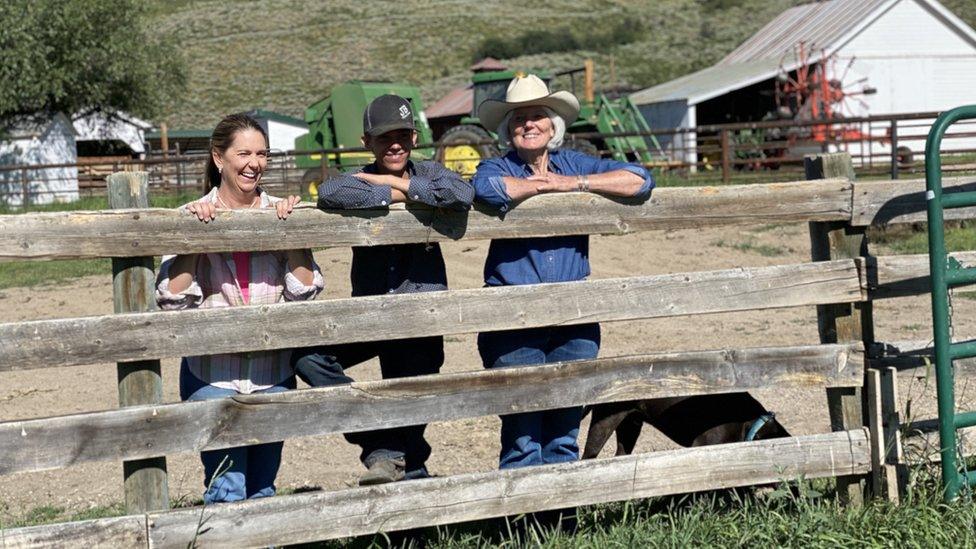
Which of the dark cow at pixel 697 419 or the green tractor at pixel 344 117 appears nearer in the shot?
the dark cow at pixel 697 419

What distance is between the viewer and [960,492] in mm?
4488

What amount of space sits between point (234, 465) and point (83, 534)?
1.81 ft

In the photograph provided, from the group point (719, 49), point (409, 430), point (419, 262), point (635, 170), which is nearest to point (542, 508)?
point (409, 430)

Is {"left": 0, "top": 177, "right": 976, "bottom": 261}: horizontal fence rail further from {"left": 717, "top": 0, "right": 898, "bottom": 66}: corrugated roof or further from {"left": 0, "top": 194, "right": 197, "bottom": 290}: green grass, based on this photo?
{"left": 717, "top": 0, "right": 898, "bottom": 66}: corrugated roof

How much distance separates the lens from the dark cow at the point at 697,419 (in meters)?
4.98

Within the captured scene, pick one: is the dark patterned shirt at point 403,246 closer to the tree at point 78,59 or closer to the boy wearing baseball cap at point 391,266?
the boy wearing baseball cap at point 391,266

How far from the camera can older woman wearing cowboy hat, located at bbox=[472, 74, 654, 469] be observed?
14.3 ft

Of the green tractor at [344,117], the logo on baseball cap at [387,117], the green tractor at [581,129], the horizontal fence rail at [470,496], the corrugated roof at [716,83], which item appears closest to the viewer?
the horizontal fence rail at [470,496]

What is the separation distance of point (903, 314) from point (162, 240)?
27.5ft

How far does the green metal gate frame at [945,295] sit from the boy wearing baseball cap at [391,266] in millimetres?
1713

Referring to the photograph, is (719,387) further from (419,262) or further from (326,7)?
(326,7)

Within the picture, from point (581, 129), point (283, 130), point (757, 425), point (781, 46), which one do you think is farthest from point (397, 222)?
point (283, 130)

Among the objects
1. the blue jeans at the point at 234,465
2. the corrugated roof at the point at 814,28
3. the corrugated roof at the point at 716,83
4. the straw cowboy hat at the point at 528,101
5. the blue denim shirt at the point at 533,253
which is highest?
the corrugated roof at the point at 814,28

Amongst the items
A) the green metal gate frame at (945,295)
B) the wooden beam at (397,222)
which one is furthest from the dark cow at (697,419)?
the wooden beam at (397,222)
